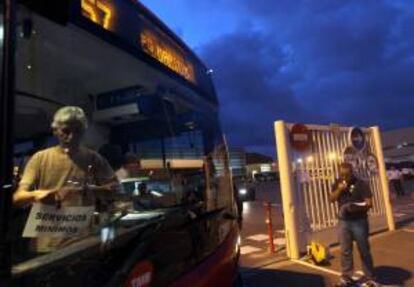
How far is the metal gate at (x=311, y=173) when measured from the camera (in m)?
8.96

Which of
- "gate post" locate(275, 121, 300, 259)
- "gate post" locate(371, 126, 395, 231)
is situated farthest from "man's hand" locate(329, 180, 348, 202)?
"gate post" locate(371, 126, 395, 231)

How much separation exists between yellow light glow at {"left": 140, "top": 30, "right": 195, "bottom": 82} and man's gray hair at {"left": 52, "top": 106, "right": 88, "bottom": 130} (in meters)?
0.87

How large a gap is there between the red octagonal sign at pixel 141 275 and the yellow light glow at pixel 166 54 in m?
1.41

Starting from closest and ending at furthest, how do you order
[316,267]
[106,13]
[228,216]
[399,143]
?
[106,13] < [228,216] < [316,267] < [399,143]

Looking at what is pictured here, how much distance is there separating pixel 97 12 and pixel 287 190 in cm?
683

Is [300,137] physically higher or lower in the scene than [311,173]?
higher

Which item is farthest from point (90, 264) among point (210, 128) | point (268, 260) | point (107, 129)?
point (268, 260)

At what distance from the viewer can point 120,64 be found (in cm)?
276

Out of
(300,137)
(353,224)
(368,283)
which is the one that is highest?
(300,137)

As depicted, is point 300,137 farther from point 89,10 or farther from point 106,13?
point 89,10

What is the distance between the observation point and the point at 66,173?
87.5 inches

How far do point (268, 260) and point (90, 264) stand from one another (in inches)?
289

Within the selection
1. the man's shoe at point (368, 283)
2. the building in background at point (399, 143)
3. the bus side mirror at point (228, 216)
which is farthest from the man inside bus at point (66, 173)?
the building in background at point (399, 143)

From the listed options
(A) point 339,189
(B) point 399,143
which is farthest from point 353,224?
(B) point 399,143
